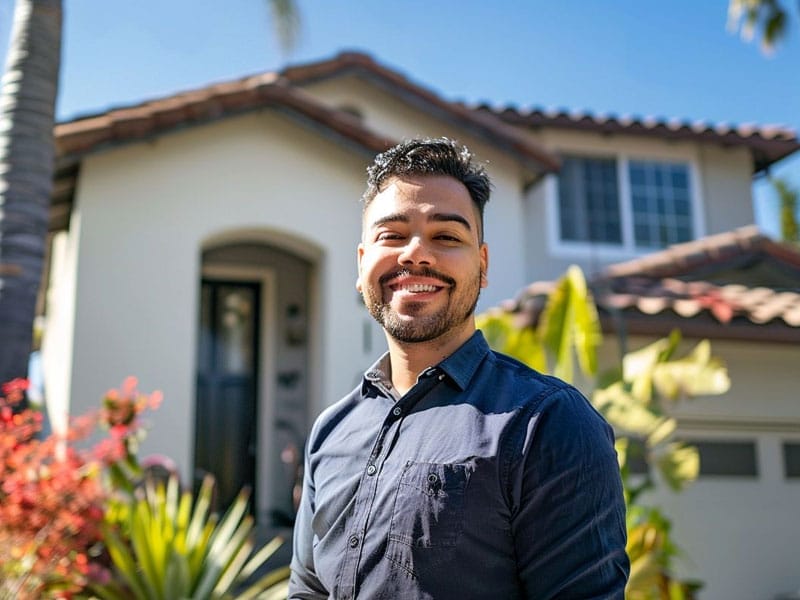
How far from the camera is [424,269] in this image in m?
2.04

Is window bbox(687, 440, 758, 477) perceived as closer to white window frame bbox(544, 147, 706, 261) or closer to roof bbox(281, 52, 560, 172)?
roof bbox(281, 52, 560, 172)

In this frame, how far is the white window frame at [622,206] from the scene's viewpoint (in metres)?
13.2

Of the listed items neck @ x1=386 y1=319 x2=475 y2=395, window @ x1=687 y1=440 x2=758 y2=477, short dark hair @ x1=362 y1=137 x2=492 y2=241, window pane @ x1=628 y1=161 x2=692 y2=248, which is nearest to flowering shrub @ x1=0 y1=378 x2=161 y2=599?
neck @ x1=386 y1=319 x2=475 y2=395

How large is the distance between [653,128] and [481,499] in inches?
505

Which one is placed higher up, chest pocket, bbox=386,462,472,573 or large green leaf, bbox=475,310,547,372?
large green leaf, bbox=475,310,547,372

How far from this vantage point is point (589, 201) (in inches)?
535

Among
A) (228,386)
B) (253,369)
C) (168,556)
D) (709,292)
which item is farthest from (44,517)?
(709,292)

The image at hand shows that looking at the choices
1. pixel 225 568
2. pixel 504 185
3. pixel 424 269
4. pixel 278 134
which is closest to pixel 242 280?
pixel 278 134

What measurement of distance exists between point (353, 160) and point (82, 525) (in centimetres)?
593

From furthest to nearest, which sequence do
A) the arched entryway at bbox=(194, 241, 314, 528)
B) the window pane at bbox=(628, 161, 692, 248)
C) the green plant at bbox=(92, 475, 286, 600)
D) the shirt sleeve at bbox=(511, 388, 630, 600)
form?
the window pane at bbox=(628, 161, 692, 248), the arched entryway at bbox=(194, 241, 314, 528), the green plant at bbox=(92, 475, 286, 600), the shirt sleeve at bbox=(511, 388, 630, 600)

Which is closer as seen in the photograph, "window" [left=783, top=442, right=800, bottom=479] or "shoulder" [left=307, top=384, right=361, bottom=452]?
"shoulder" [left=307, top=384, right=361, bottom=452]

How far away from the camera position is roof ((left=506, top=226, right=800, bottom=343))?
7816mm

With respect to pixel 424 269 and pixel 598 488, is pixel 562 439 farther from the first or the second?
pixel 424 269

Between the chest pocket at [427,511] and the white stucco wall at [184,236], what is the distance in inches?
288
